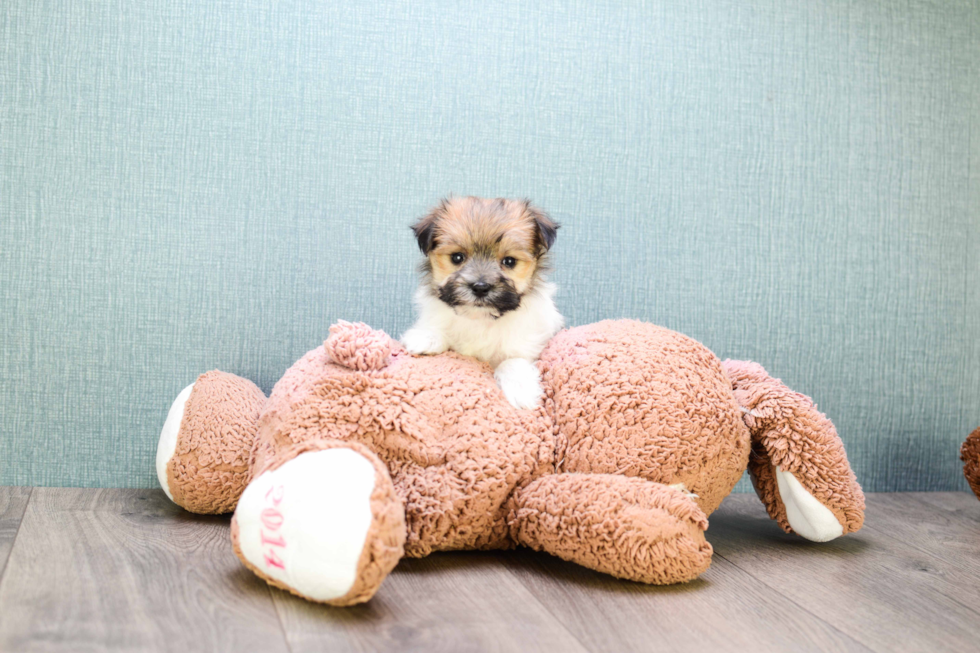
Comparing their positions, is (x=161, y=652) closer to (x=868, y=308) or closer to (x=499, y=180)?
(x=499, y=180)

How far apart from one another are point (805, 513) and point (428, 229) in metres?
1.14

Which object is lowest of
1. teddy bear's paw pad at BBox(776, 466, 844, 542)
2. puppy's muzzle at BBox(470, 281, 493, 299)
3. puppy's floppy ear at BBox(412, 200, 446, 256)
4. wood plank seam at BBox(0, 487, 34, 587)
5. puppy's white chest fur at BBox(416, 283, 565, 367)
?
wood plank seam at BBox(0, 487, 34, 587)

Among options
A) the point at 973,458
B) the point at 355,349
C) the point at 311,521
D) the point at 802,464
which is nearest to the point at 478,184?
the point at 355,349

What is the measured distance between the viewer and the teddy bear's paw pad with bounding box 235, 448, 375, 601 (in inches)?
50.1

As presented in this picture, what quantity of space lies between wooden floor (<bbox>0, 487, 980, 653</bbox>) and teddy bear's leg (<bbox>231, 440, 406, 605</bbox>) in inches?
2.8

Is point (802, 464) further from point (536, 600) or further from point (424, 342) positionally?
point (424, 342)

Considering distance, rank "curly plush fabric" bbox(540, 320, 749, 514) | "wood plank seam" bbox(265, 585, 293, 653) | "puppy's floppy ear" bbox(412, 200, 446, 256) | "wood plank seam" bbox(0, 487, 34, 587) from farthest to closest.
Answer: "puppy's floppy ear" bbox(412, 200, 446, 256), "curly plush fabric" bbox(540, 320, 749, 514), "wood plank seam" bbox(0, 487, 34, 587), "wood plank seam" bbox(265, 585, 293, 653)

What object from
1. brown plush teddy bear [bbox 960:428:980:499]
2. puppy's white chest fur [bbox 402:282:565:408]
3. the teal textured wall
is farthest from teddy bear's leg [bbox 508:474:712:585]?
brown plush teddy bear [bbox 960:428:980:499]

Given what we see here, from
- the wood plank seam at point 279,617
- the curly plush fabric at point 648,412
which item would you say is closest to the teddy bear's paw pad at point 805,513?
the curly plush fabric at point 648,412

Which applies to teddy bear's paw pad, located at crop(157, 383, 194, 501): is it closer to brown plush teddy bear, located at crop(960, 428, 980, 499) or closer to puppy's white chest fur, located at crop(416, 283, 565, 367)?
puppy's white chest fur, located at crop(416, 283, 565, 367)

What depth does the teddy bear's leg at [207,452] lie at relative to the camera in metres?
1.87

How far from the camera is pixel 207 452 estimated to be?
6.14 ft

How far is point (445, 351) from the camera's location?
6.14ft

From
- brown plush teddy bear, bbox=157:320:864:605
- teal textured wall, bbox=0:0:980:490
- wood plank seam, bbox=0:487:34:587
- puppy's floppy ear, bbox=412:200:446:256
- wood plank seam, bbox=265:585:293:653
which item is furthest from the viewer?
teal textured wall, bbox=0:0:980:490
